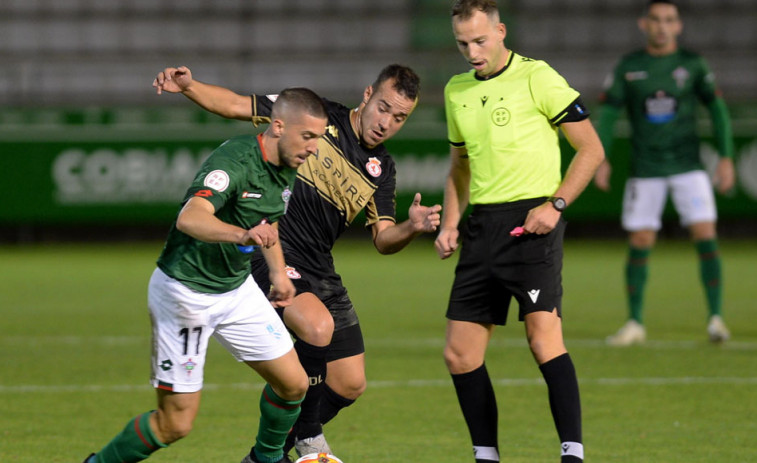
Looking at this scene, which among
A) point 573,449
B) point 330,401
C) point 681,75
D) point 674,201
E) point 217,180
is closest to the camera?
point 217,180

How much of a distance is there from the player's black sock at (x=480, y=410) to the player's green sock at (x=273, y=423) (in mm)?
738

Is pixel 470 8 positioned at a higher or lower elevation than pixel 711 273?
higher

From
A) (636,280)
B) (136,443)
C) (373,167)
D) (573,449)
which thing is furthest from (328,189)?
(636,280)

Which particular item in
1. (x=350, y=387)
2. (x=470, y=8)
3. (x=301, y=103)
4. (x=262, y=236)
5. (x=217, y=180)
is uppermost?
(x=470, y=8)

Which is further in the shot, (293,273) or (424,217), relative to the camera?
(293,273)

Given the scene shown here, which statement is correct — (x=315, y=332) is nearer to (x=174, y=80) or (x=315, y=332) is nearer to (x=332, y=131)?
(x=332, y=131)

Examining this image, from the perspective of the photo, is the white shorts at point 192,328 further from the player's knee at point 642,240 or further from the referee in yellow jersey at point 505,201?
the player's knee at point 642,240

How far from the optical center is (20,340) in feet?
33.6

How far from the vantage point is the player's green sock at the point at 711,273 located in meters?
9.81

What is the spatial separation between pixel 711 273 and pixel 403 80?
5.06 m

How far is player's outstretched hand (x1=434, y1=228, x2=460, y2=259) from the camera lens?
543cm

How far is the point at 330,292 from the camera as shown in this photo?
5.94 meters

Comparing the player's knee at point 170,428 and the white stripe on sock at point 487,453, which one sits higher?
the player's knee at point 170,428

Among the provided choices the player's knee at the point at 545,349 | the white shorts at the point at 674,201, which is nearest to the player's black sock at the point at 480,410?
the player's knee at the point at 545,349
